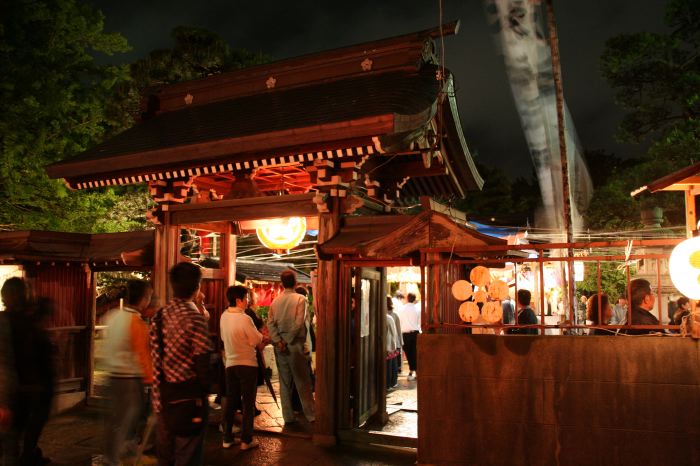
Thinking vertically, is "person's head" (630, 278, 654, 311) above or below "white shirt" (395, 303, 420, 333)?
above

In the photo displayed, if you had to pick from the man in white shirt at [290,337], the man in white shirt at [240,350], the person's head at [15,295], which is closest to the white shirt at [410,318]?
the man in white shirt at [290,337]

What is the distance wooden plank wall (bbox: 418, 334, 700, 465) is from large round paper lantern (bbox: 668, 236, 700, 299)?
1.92 ft

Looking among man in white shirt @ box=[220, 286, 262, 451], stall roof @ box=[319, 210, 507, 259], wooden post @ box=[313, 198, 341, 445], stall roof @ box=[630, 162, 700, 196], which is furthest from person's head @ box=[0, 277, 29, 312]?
stall roof @ box=[630, 162, 700, 196]

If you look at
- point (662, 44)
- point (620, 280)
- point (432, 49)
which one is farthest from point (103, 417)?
point (662, 44)

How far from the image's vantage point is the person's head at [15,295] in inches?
220

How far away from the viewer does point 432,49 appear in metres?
10.0

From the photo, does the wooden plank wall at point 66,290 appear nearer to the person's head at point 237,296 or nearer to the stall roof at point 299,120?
the stall roof at point 299,120

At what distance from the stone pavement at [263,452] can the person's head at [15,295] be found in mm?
2154

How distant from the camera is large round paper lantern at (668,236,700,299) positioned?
18.0 feet

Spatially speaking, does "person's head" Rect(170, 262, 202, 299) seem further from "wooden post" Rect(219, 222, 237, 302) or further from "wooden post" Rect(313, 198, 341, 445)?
"wooden post" Rect(219, 222, 237, 302)

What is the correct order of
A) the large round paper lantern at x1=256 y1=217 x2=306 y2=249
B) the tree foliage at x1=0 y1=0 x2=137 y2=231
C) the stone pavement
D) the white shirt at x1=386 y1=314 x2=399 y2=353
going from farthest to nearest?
the tree foliage at x1=0 y1=0 x2=137 y2=231
the white shirt at x1=386 y1=314 x2=399 y2=353
the large round paper lantern at x1=256 y1=217 x2=306 y2=249
the stone pavement

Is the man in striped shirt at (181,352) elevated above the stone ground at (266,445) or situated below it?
above

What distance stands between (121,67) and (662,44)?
18.8 meters

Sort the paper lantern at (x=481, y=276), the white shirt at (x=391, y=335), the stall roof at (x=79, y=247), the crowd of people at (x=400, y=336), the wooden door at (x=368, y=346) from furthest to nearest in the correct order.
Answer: the crowd of people at (x=400, y=336)
the white shirt at (x=391, y=335)
the stall roof at (x=79, y=247)
the wooden door at (x=368, y=346)
the paper lantern at (x=481, y=276)
